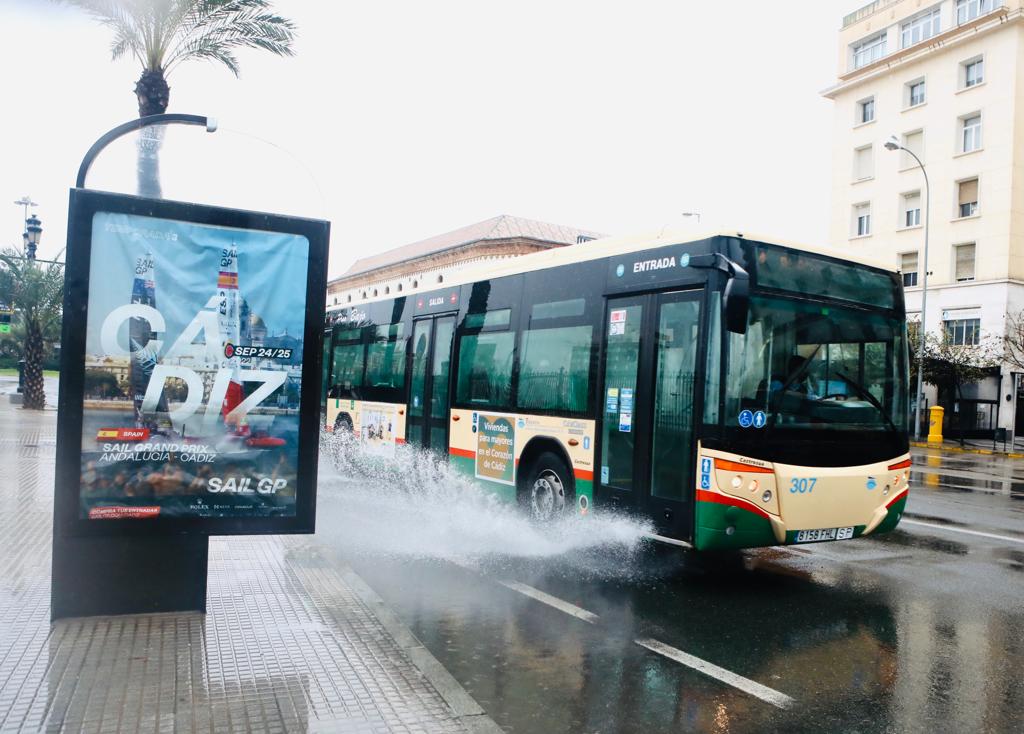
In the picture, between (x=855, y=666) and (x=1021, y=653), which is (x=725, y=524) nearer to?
(x=855, y=666)

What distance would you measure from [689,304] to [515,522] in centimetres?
348

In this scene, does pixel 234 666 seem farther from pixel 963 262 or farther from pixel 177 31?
pixel 963 262

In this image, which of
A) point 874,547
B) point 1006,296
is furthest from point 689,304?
point 1006,296

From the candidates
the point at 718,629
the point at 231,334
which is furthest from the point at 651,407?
the point at 231,334

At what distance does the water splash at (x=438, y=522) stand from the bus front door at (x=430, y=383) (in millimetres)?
273

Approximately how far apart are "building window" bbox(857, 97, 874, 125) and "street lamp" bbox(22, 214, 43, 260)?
4032 cm

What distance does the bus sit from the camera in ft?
22.5

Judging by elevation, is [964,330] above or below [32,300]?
above

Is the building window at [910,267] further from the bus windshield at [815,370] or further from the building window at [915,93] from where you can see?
the bus windshield at [815,370]

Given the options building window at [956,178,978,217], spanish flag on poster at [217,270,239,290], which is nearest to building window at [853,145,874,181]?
building window at [956,178,978,217]

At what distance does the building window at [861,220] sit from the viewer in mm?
44906

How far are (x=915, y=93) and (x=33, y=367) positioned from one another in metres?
42.8

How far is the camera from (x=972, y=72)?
40.5 m

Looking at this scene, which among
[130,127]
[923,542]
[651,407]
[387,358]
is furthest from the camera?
[387,358]
